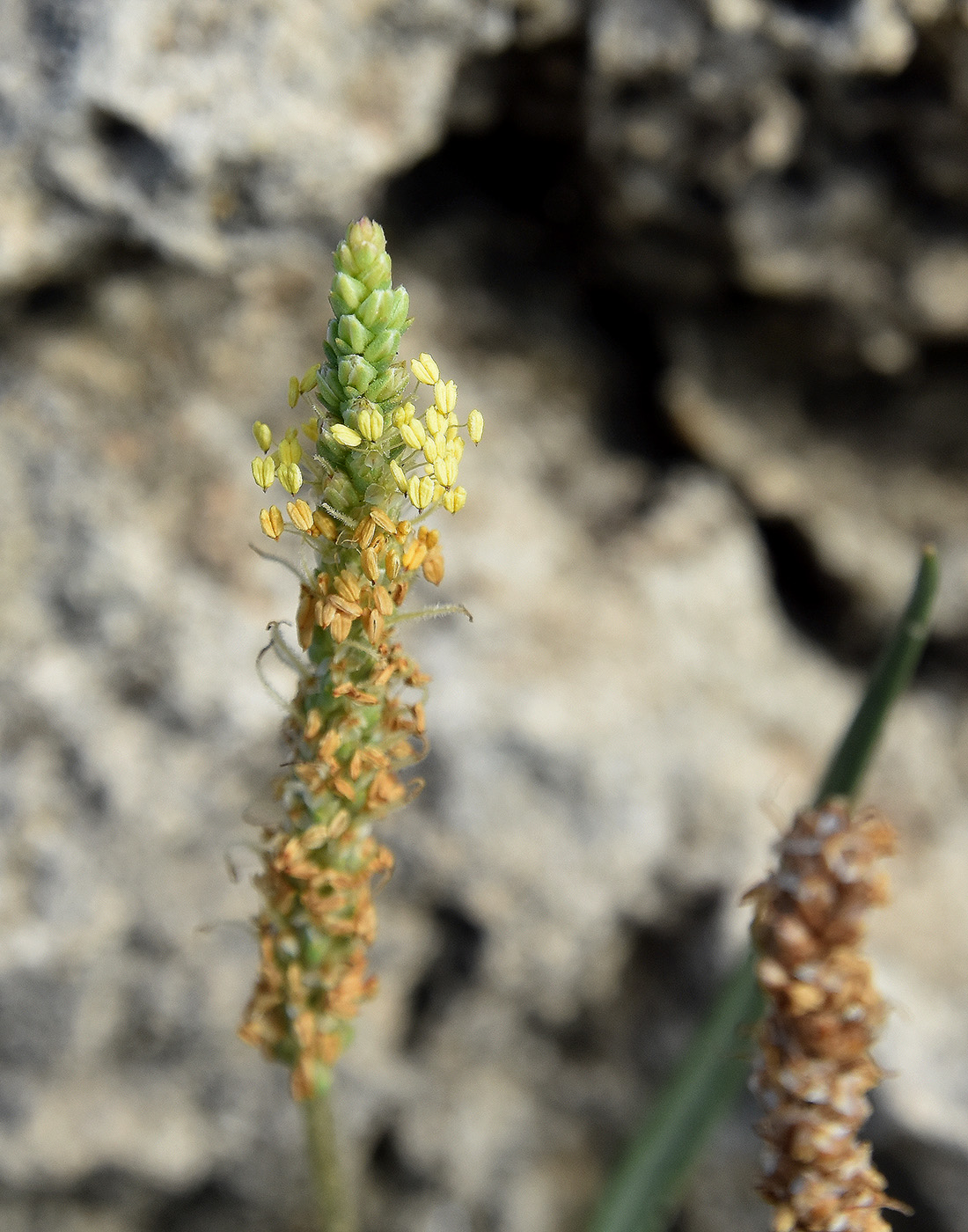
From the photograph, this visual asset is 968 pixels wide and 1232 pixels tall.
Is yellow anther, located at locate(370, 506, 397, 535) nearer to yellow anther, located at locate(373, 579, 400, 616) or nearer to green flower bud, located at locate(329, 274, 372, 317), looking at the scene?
yellow anther, located at locate(373, 579, 400, 616)

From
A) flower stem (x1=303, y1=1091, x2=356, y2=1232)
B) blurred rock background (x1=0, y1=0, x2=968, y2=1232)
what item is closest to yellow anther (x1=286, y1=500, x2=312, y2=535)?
flower stem (x1=303, y1=1091, x2=356, y2=1232)

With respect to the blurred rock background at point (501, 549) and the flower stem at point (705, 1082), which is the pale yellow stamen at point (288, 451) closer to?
the flower stem at point (705, 1082)

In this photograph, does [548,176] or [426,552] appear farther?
[548,176]

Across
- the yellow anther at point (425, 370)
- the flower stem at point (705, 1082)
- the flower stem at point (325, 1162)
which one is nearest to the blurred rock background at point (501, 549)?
the flower stem at point (705, 1082)

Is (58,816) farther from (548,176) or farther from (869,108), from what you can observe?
(869,108)

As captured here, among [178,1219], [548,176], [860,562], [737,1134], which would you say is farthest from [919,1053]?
[548,176]

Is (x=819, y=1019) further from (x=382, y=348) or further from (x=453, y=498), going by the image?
(x=382, y=348)
